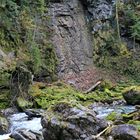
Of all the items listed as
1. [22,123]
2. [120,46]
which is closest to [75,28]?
[120,46]

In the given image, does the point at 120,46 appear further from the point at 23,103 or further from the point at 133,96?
the point at 23,103

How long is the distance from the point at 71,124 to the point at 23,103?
28.4ft

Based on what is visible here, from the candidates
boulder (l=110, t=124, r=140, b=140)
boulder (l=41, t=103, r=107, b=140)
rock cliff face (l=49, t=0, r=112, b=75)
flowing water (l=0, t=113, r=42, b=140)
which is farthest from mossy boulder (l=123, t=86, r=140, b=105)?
boulder (l=110, t=124, r=140, b=140)

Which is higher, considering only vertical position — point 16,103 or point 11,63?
point 11,63

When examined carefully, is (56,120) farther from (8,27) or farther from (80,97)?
(8,27)

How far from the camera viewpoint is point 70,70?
2380 centimetres

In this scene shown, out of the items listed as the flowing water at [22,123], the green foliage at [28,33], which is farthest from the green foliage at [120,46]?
the flowing water at [22,123]

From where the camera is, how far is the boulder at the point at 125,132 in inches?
253

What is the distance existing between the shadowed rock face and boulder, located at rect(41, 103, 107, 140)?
1505 cm

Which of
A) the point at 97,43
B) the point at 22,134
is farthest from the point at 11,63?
the point at 22,134

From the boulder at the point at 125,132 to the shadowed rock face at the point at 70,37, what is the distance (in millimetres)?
16823

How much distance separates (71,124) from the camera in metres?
7.88

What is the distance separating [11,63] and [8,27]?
295 cm

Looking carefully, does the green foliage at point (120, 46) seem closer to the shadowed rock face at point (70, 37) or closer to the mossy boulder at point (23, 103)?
the shadowed rock face at point (70, 37)
